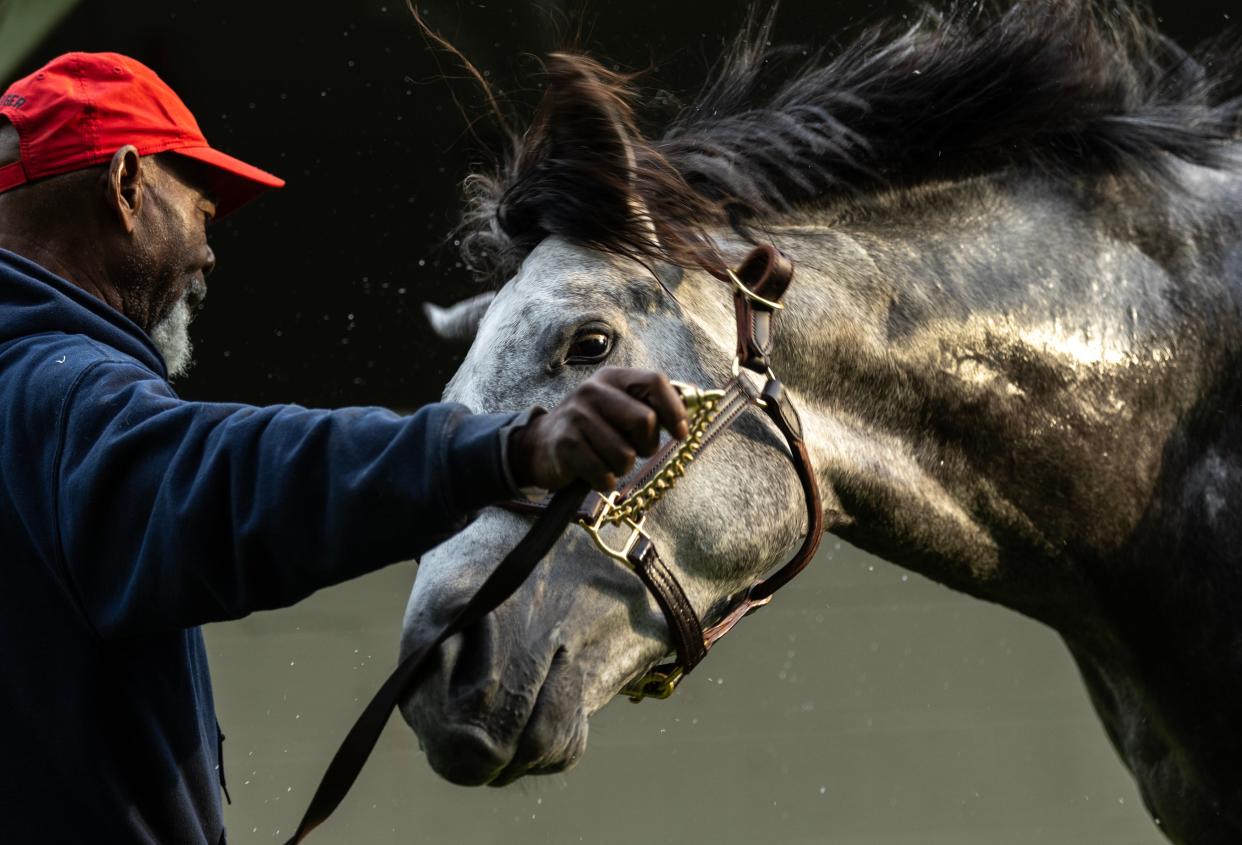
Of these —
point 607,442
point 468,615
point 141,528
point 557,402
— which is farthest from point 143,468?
point 557,402

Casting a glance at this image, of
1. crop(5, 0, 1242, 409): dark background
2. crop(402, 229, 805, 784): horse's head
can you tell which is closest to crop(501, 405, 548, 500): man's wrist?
crop(402, 229, 805, 784): horse's head

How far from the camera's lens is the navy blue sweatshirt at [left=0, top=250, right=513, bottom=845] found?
4.29 feet

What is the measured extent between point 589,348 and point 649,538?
0.97 feet

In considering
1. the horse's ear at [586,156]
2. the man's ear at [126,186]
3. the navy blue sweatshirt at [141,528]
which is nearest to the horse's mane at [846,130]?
the horse's ear at [586,156]

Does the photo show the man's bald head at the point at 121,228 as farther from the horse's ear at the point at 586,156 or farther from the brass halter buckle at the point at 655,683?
the brass halter buckle at the point at 655,683

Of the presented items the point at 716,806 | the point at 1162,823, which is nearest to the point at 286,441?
the point at 1162,823

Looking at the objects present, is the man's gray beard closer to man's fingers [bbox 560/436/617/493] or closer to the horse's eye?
the horse's eye

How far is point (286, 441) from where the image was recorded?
1.34 metres

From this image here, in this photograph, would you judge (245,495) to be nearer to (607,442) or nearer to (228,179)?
(607,442)

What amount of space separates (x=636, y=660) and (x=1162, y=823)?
1.11 meters

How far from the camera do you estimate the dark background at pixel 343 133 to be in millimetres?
4133

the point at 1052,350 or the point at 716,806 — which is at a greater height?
the point at 1052,350

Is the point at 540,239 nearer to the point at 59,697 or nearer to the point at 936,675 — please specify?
the point at 59,697

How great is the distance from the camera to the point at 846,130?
2.20m
